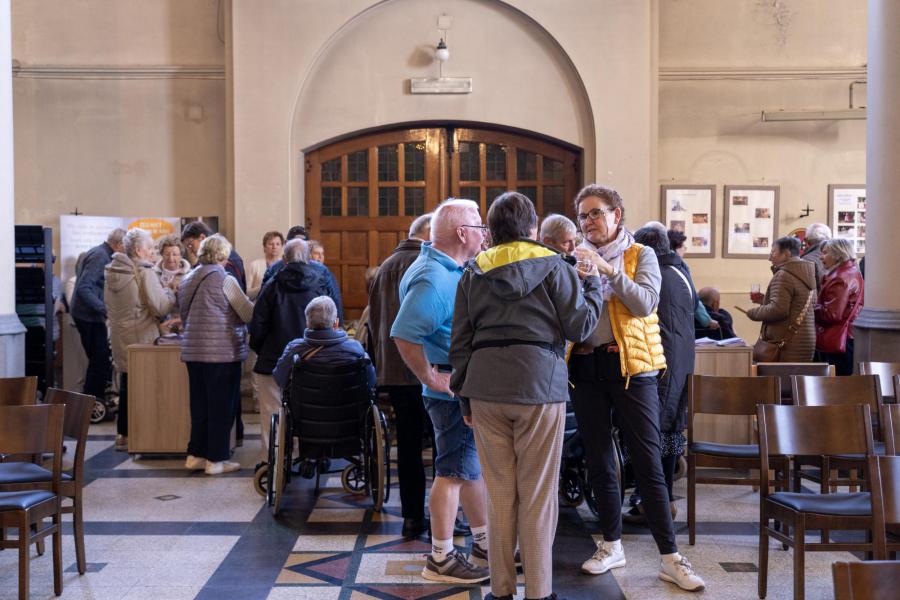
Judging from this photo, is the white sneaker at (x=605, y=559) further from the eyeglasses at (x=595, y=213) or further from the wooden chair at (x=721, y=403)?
the eyeglasses at (x=595, y=213)

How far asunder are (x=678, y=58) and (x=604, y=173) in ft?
5.53

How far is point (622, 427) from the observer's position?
13.0 ft

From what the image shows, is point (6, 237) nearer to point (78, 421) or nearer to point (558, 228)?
point (78, 421)

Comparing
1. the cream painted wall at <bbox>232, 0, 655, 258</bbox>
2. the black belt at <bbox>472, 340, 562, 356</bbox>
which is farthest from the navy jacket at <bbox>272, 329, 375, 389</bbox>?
the cream painted wall at <bbox>232, 0, 655, 258</bbox>

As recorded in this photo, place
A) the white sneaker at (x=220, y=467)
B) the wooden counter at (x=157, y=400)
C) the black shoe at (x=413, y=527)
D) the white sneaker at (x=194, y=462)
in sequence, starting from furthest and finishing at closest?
the wooden counter at (x=157, y=400) < the white sneaker at (x=194, y=462) < the white sneaker at (x=220, y=467) < the black shoe at (x=413, y=527)

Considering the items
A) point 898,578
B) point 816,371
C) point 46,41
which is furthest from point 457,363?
point 46,41

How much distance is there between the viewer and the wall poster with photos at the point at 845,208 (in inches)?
395

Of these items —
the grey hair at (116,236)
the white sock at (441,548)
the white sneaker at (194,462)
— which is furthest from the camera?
the grey hair at (116,236)

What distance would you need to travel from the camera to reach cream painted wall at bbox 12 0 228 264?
9.98 m

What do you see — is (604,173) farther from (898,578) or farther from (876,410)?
(898,578)

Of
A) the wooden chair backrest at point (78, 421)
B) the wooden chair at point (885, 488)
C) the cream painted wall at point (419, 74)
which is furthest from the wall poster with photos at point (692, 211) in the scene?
the wooden chair at point (885, 488)

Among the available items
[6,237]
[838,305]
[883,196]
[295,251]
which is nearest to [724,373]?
[838,305]

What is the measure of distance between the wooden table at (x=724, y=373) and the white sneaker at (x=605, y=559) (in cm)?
217

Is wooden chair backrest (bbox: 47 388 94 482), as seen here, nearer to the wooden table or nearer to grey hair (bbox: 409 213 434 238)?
grey hair (bbox: 409 213 434 238)
